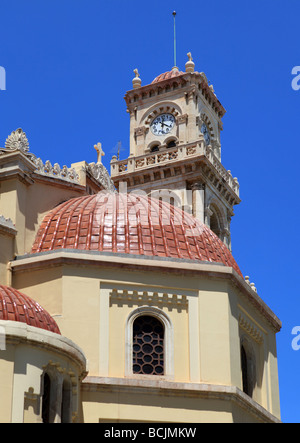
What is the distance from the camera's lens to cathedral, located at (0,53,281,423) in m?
23.3

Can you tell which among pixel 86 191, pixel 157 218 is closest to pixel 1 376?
pixel 157 218

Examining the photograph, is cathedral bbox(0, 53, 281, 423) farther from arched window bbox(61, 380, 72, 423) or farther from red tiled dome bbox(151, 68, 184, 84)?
red tiled dome bbox(151, 68, 184, 84)

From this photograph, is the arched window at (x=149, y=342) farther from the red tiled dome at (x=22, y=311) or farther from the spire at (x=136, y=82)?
the spire at (x=136, y=82)

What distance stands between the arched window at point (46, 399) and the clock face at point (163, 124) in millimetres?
33211

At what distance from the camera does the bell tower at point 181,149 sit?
50969 mm

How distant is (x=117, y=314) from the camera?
2742 centimetres

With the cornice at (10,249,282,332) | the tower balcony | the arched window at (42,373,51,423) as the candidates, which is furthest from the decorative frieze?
the tower balcony

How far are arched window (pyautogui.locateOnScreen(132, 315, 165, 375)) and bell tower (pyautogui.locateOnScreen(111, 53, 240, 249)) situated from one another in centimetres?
2188

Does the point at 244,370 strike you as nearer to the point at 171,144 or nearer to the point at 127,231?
the point at 127,231

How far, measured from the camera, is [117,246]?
28719 millimetres

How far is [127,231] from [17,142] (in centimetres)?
486

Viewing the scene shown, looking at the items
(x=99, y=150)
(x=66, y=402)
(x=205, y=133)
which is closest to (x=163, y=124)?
(x=205, y=133)

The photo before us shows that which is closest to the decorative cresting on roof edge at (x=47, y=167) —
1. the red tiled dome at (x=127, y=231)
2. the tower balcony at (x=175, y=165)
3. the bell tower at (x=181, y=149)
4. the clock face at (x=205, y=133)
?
the red tiled dome at (x=127, y=231)
